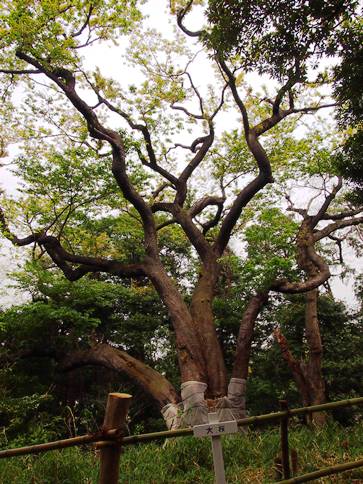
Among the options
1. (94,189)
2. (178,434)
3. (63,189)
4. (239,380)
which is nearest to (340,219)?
(239,380)

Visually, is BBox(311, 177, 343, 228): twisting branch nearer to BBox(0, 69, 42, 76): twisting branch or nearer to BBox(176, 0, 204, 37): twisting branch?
BBox(176, 0, 204, 37): twisting branch

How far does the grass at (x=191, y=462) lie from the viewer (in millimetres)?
3223

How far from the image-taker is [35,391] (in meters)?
8.28

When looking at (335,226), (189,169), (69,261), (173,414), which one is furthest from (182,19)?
(173,414)

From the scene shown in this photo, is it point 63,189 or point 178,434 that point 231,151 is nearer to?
point 63,189

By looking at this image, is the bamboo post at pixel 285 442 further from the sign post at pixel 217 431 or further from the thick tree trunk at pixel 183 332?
the thick tree trunk at pixel 183 332

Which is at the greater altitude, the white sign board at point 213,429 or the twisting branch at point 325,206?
the twisting branch at point 325,206

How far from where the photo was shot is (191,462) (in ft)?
12.1

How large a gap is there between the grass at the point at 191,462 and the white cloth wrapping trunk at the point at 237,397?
2952mm

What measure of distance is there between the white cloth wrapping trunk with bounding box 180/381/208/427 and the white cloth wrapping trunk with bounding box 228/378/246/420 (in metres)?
0.77

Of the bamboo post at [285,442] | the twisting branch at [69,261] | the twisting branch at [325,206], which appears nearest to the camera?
the bamboo post at [285,442]

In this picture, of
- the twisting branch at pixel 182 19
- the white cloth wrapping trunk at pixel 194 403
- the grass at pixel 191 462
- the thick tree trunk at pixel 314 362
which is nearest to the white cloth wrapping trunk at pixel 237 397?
the white cloth wrapping trunk at pixel 194 403

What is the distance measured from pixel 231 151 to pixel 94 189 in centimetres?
450

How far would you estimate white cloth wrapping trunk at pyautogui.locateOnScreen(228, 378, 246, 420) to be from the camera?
7.31m
